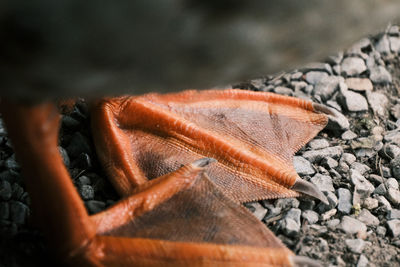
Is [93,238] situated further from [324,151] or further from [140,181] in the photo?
[324,151]

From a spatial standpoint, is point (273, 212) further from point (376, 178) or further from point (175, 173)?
point (376, 178)

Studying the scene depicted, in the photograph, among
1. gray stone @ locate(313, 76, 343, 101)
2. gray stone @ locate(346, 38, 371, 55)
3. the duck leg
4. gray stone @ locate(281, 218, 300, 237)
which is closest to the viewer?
the duck leg

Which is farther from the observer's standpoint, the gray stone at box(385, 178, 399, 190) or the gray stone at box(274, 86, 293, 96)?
the gray stone at box(274, 86, 293, 96)

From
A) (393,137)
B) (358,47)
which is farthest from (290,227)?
(358,47)

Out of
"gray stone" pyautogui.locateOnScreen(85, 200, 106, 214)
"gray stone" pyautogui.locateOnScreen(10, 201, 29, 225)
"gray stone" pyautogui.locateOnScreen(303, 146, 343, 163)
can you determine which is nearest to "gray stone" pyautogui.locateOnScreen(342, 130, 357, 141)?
"gray stone" pyautogui.locateOnScreen(303, 146, 343, 163)

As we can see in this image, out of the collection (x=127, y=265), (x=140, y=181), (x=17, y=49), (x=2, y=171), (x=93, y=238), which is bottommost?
(x=127, y=265)

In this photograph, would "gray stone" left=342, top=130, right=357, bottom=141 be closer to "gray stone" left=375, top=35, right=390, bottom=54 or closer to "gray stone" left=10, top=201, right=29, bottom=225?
"gray stone" left=375, top=35, right=390, bottom=54

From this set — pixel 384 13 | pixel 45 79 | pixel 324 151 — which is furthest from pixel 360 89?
pixel 45 79
